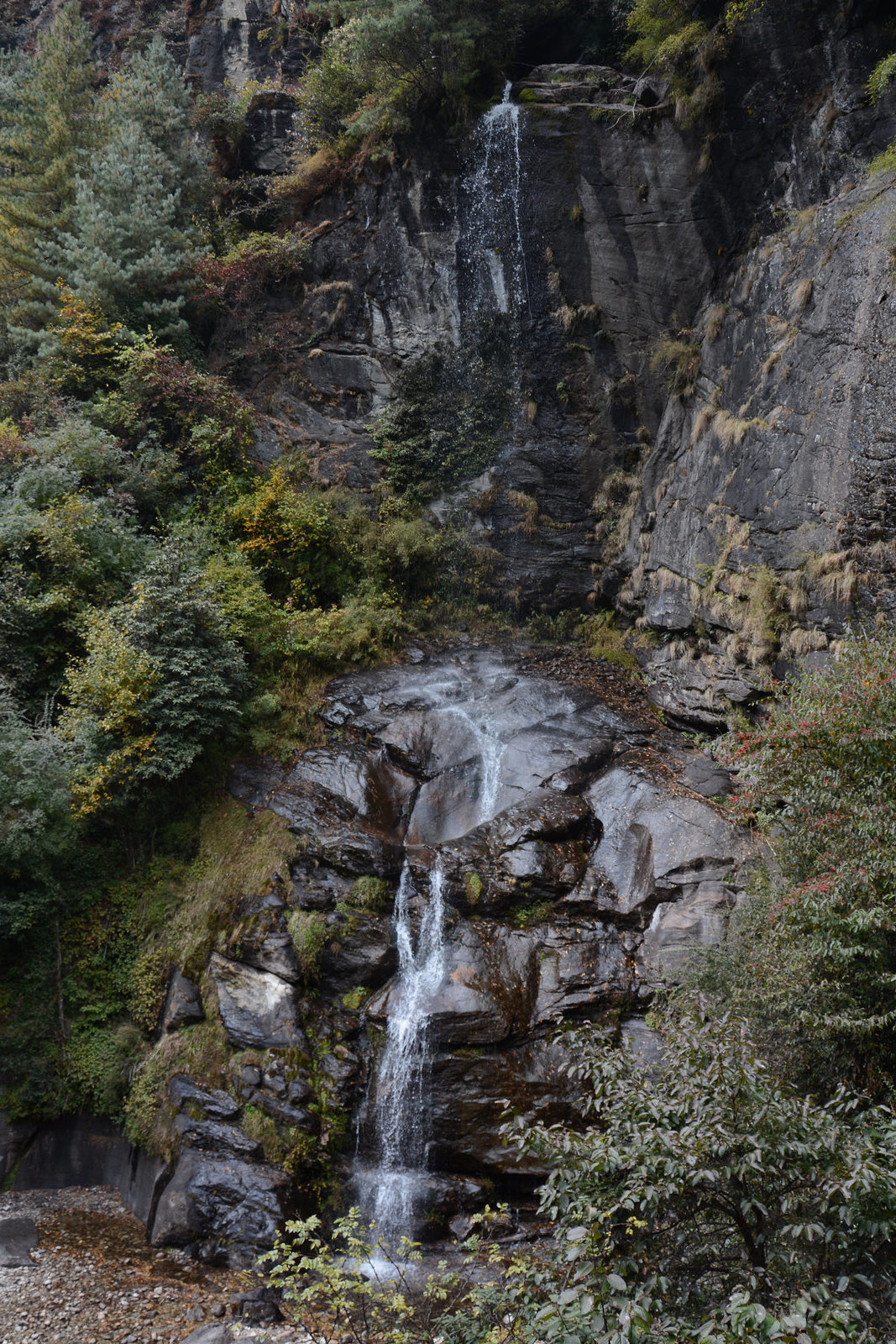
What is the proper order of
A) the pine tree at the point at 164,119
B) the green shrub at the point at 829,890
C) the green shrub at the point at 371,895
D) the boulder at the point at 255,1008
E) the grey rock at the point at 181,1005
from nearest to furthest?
the green shrub at the point at 829,890 → the boulder at the point at 255,1008 → the grey rock at the point at 181,1005 → the green shrub at the point at 371,895 → the pine tree at the point at 164,119

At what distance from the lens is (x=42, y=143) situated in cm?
1805

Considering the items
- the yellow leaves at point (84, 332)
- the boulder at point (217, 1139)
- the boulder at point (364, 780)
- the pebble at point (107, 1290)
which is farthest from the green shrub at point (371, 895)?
the yellow leaves at point (84, 332)

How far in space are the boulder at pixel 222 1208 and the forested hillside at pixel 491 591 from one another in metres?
0.12

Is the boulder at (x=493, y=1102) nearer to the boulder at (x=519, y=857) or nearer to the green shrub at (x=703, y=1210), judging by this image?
the boulder at (x=519, y=857)

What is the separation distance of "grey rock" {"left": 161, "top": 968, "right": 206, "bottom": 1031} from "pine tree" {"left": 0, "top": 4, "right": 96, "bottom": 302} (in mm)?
15490

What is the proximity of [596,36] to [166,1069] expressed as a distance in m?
22.1

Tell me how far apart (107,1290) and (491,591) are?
12.7 m

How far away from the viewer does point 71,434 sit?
14.2 metres

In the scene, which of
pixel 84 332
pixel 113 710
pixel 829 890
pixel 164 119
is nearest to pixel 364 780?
pixel 113 710

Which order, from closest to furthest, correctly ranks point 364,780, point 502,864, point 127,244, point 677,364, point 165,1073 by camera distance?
point 165,1073
point 502,864
point 364,780
point 677,364
point 127,244

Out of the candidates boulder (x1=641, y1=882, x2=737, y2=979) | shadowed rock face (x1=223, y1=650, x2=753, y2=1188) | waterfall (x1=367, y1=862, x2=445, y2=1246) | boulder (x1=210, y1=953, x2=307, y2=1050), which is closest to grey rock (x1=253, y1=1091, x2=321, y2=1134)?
boulder (x1=210, y1=953, x2=307, y2=1050)

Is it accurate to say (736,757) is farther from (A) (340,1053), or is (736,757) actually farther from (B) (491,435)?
(B) (491,435)

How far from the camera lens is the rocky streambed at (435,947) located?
28.3ft

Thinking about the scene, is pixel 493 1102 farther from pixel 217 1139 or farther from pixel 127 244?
pixel 127 244
